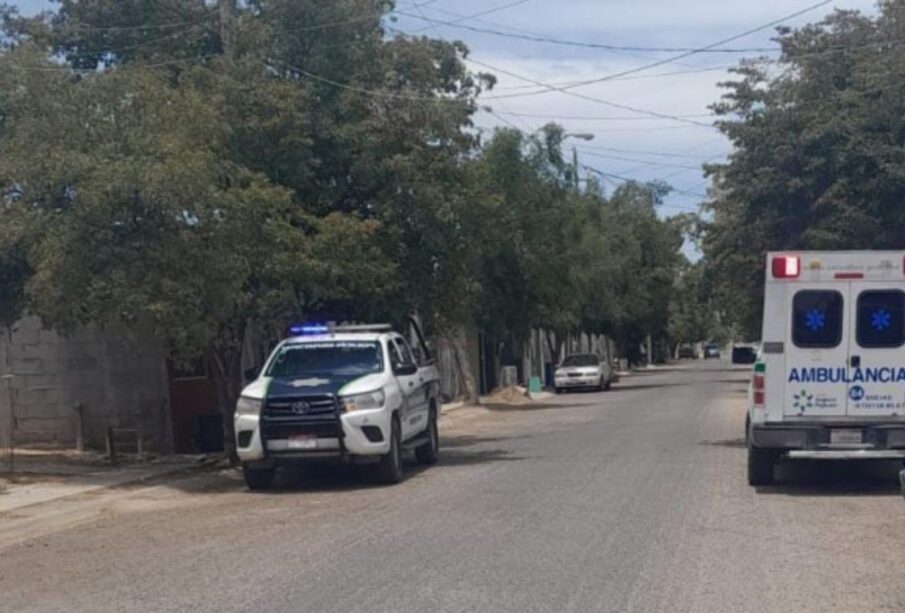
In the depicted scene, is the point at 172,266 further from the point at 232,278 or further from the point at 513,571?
the point at 513,571

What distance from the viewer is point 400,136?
23.5m

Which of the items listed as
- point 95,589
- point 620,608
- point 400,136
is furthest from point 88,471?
point 620,608

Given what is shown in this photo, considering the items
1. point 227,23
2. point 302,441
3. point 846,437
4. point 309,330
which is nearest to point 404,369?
point 309,330

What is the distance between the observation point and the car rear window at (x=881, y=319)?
51.6 ft

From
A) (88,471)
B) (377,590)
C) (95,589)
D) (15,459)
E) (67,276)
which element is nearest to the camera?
(377,590)

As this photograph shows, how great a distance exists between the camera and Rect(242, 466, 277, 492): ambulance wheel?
18172 millimetres

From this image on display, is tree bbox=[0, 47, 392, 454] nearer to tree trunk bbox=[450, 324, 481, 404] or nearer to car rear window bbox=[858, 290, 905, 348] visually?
car rear window bbox=[858, 290, 905, 348]

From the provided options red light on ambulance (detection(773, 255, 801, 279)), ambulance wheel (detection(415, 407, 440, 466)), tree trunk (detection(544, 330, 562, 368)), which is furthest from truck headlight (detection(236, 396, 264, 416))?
tree trunk (detection(544, 330, 562, 368))

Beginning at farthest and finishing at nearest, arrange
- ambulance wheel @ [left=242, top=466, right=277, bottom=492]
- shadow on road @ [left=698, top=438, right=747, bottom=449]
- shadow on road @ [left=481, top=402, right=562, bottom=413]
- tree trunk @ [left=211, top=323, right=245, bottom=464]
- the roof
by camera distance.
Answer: shadow on road @ [left=481, top=402, right=562, bottom=413]
shadow on road @ [left=698, top=438, right=747, bottom=449]
tree trunk @ [left=211, top=323, right=245, bottom=464]
the roof
ambulance wheel @ [left=242, top=466, right=277, bottom=492]

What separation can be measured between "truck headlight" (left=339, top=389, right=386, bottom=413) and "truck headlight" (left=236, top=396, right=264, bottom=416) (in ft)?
3.53

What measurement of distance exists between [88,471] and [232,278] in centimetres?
407

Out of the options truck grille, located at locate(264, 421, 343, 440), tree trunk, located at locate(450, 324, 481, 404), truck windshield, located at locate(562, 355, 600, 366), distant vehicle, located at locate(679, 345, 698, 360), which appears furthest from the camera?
distant vehicle, located at locate(679, 345, 698, 360)

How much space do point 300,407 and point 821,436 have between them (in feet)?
21.2

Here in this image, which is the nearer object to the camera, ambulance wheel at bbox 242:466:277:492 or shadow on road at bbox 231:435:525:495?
ambulance wheel at bbox 242:466:277:492
